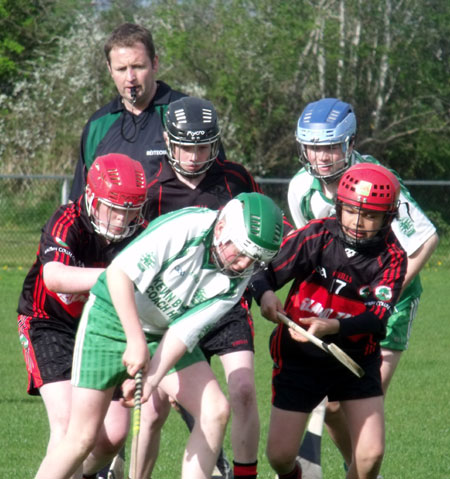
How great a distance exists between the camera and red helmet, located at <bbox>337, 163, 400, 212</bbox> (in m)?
4.31

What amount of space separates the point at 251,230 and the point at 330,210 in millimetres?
1360

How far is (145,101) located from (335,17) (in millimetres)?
18379

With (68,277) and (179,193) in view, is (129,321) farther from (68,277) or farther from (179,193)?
(179,193)

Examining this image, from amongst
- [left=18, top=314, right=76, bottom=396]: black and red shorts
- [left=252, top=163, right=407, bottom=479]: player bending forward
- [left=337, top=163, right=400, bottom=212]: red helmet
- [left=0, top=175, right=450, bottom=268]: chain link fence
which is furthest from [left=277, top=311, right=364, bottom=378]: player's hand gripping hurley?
[left=0, top=175, right=450, bottom=268]: chain link fence

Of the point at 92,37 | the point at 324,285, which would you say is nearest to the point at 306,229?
the point at 324,285

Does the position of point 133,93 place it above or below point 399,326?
above

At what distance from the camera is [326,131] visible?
496cm

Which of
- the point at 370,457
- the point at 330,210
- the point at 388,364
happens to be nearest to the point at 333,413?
the point at 388,364

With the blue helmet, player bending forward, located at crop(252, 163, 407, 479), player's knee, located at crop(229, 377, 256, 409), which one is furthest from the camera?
the blue helmet

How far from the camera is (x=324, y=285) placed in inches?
181

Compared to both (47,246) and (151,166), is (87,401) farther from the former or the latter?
(151,166)

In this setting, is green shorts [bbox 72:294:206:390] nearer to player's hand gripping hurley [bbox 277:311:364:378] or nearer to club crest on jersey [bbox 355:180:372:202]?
player's hand gripping hurley [bbox 277:311:364:378]

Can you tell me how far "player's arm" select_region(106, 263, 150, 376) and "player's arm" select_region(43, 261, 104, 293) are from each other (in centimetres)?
40

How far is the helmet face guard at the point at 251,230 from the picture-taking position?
377cm
